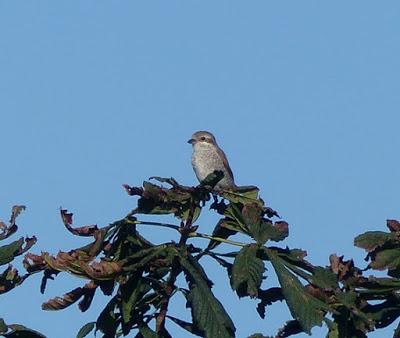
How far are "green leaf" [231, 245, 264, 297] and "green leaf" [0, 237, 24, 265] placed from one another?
0.96 metres

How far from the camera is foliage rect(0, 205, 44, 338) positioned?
15.7ft

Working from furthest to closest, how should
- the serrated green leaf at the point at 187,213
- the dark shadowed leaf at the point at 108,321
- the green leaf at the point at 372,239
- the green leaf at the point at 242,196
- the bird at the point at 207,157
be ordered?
the bird at the point at 207,157 → the green leaf at the point at 242,196 → the serrated green leaf at the point at 187,213 → the green leaf at the point at 372,239 → the dark shadowed leaf at the point at 108,321

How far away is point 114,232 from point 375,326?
3.89 feet

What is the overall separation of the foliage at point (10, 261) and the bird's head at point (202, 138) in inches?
405

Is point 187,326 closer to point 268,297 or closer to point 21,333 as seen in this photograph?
point 268,297

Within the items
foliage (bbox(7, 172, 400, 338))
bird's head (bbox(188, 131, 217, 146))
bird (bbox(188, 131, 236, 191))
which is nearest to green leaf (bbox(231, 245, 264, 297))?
foliage (bbox(7, 172, 400, 338))

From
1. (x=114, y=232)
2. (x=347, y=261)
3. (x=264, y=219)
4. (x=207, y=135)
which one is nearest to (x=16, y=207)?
(x=114, y=232)

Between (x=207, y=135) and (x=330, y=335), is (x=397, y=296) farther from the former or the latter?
(x=207, y=135)

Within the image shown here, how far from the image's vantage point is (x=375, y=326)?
15.6 ft

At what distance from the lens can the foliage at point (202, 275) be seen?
4.72 m

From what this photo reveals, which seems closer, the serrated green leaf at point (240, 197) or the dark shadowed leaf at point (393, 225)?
the dark shadowed leaf at point (393, 225)

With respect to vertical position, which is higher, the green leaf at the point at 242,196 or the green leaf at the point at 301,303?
the green leaf at the point at 242,196

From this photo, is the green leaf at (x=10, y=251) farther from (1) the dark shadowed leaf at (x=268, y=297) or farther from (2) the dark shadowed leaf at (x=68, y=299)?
(1) the dark shadowed leaf at (x=268, y=297)

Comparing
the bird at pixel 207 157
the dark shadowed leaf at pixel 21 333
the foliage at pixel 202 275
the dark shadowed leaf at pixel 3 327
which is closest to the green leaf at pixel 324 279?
the foliage at pixel 202 275
